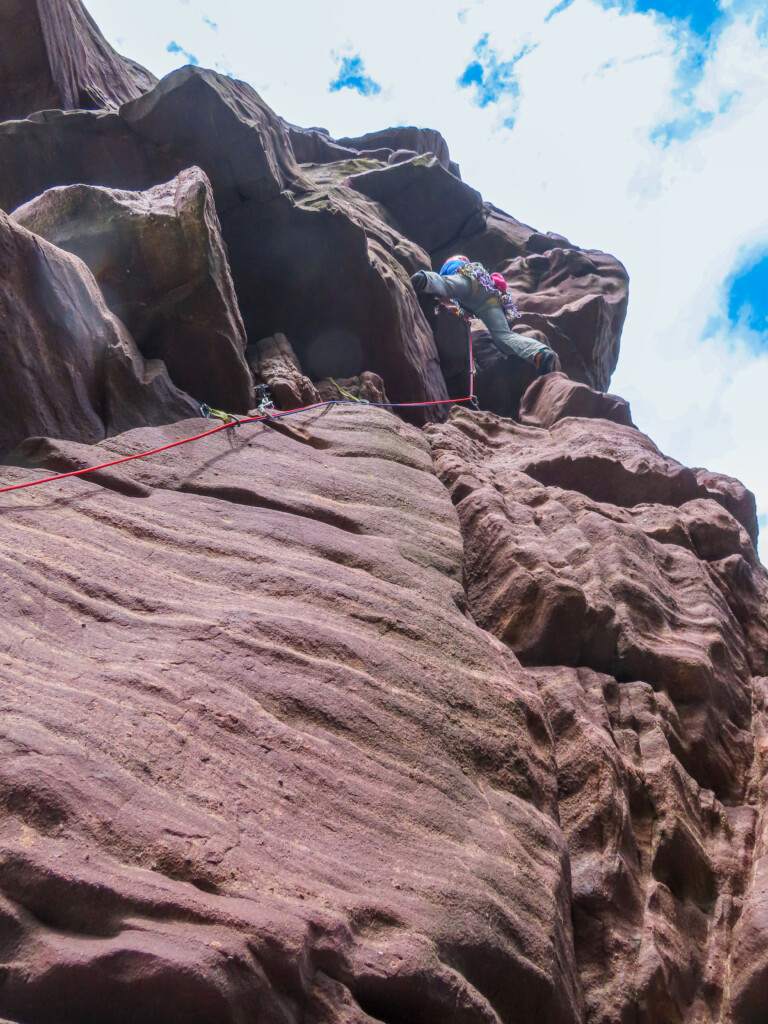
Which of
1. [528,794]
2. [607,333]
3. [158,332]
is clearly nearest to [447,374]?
[607,333]

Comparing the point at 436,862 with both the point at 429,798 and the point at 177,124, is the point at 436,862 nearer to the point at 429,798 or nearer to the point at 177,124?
the point at 429,798

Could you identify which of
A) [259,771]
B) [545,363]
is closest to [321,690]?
[259,771]

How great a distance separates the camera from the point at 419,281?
14828 mm

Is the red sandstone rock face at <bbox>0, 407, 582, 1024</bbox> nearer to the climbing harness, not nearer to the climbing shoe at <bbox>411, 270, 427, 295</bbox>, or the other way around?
the climbing harness

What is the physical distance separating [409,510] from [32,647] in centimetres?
364

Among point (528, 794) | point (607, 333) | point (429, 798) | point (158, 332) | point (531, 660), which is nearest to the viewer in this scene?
point (429, 798)

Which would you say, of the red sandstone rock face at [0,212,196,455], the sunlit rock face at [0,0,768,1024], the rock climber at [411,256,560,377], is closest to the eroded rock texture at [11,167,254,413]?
the sunlit rock face at [0,0,768,1024]

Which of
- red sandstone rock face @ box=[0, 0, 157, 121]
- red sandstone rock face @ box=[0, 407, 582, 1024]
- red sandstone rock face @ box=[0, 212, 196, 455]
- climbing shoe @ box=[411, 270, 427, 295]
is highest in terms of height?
red sandstone rock face @ box=[0, 0, 157, 121]

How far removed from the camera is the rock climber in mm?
16156

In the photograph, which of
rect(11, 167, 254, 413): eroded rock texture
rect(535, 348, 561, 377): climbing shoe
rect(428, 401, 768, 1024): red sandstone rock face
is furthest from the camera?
rect(535, 348, 561, 377): climbing shoe

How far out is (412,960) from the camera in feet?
11.3

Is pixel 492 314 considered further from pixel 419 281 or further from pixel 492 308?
pixel 419 281

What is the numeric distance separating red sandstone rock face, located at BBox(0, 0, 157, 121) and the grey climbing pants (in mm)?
7834

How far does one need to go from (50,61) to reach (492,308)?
9617mm
